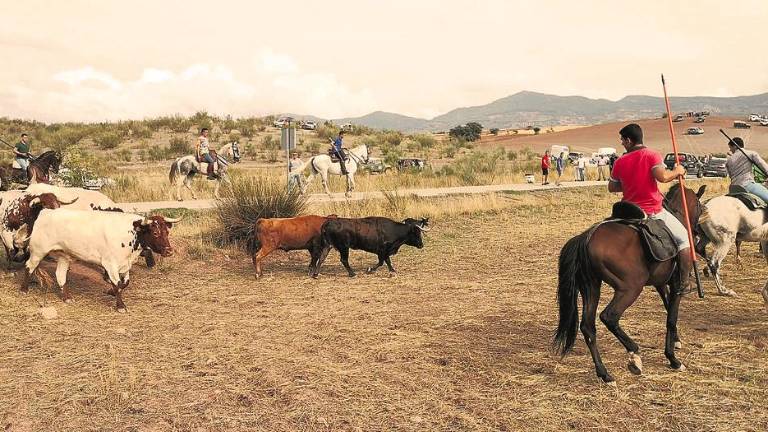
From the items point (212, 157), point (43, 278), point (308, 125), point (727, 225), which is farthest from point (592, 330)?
point (308, 125)

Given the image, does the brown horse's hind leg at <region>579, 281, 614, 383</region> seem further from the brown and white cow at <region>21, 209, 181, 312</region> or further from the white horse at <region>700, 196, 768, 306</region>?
the brown and white cow at <region>21, 209, 181, 312</region>

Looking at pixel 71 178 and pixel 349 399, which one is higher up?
pixel 71 178

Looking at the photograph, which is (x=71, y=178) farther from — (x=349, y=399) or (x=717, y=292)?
(x=717, y=292)

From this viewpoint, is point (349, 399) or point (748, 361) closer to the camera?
point (349, 399)

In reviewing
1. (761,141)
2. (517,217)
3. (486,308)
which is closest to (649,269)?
(486,308)

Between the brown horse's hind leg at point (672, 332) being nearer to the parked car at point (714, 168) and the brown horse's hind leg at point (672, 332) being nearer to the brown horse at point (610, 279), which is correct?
the brown horse at point (610, 279)

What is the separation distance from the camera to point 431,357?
662 cm

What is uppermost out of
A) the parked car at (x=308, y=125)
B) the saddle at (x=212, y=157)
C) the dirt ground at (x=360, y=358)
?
the parked car at (x=308, y=125)

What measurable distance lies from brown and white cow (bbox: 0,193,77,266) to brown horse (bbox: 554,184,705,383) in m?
8.40

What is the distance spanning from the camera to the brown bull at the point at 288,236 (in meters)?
11.0

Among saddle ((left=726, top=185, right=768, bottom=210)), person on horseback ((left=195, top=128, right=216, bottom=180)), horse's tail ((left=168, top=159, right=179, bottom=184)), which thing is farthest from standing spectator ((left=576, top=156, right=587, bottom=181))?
saddle ((left=726, top=185, right=768, bottom=210))

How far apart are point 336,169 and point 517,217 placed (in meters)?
8.02

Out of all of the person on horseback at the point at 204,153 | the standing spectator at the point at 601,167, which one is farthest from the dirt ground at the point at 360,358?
the standing spectator at the point at 601,167

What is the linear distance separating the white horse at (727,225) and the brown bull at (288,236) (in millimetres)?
6406
